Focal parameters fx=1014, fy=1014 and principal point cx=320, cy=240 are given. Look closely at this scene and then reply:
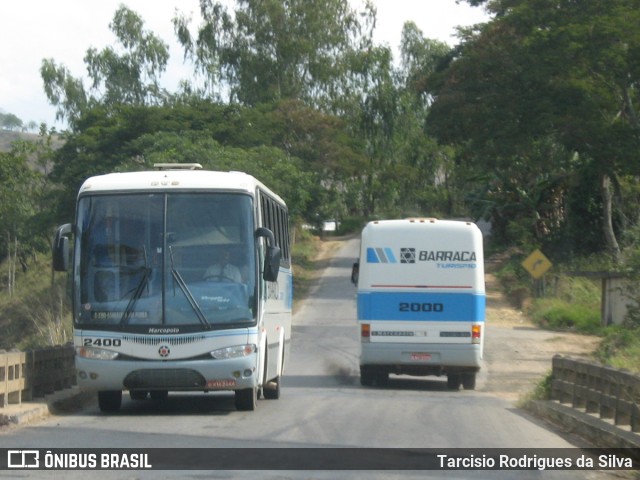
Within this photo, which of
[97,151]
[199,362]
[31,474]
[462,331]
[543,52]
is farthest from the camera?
[97,151]

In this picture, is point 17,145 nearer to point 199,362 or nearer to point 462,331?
point 462,331

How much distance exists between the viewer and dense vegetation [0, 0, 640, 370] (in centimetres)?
3450

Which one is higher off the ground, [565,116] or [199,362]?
[565,116]

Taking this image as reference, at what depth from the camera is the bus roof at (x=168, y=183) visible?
1370cm

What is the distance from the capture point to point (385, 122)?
5969 cm

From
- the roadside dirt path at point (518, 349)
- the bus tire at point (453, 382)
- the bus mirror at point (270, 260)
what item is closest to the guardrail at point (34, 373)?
the bus mirror at point (270, 260)

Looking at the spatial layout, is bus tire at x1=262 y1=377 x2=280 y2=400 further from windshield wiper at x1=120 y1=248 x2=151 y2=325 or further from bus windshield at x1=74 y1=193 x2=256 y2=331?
windshield wiper at x1=120 y1=248 x2=151 y2=325

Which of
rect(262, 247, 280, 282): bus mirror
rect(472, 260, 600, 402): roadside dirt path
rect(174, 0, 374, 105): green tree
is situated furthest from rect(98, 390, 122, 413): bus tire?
rect(174, 0, 374, 105): green tree

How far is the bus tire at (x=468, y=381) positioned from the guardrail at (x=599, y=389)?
469cm

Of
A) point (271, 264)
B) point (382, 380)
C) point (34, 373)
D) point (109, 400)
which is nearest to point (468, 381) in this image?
point (382, 380)

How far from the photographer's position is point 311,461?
376 inches

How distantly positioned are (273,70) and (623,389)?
155ft

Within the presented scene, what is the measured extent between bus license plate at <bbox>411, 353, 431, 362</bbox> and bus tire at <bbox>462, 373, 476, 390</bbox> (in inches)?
68.2

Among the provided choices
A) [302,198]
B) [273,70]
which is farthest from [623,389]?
[273,70]
